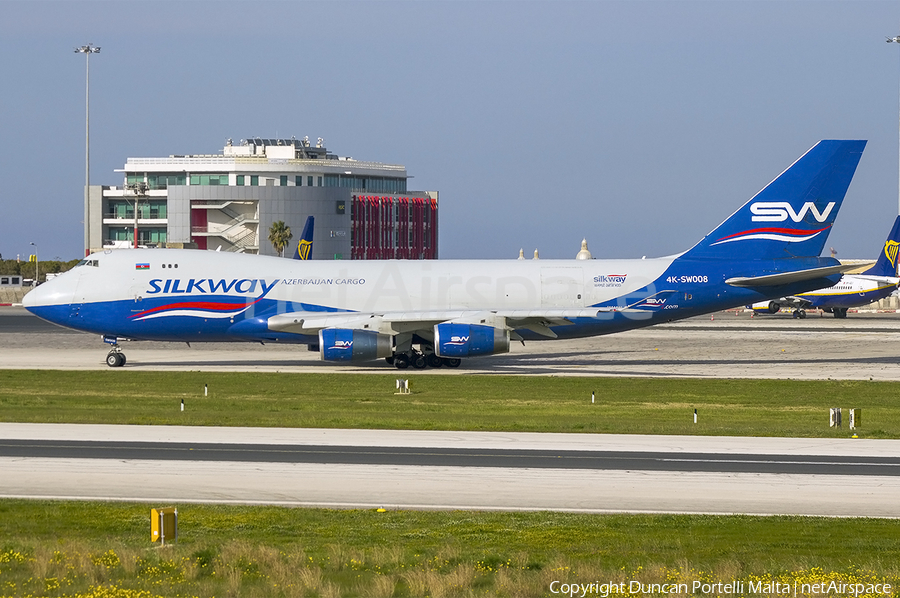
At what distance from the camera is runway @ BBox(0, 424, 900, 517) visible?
18.8 m

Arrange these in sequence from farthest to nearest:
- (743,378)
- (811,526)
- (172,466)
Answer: (743,378)
(172,466)
(811,526)

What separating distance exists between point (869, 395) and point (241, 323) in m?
24.5

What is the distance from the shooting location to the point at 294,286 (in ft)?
148

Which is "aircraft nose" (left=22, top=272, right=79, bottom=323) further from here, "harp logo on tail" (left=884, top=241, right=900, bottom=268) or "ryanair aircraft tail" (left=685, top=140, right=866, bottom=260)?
"harp logo on tail" (left=884, top=241, right=900, bottom=268)

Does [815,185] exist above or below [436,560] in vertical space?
above

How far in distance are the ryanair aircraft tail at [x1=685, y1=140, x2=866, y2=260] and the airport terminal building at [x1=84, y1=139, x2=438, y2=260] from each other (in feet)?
347

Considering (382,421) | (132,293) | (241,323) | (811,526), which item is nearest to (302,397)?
(382,421)

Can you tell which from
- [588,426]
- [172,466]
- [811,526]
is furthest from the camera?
[588,426]

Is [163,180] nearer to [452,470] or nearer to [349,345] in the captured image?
[349,345]

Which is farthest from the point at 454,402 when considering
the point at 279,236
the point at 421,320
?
the point at 279,236

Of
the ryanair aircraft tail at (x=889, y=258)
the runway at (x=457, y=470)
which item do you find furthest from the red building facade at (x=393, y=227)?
the runway at (x=457, y=470)

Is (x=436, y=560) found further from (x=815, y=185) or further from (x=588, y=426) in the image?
(x=815, y=185)

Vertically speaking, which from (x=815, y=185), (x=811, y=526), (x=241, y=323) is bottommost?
(x=811, y=526)

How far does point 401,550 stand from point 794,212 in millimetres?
34886
